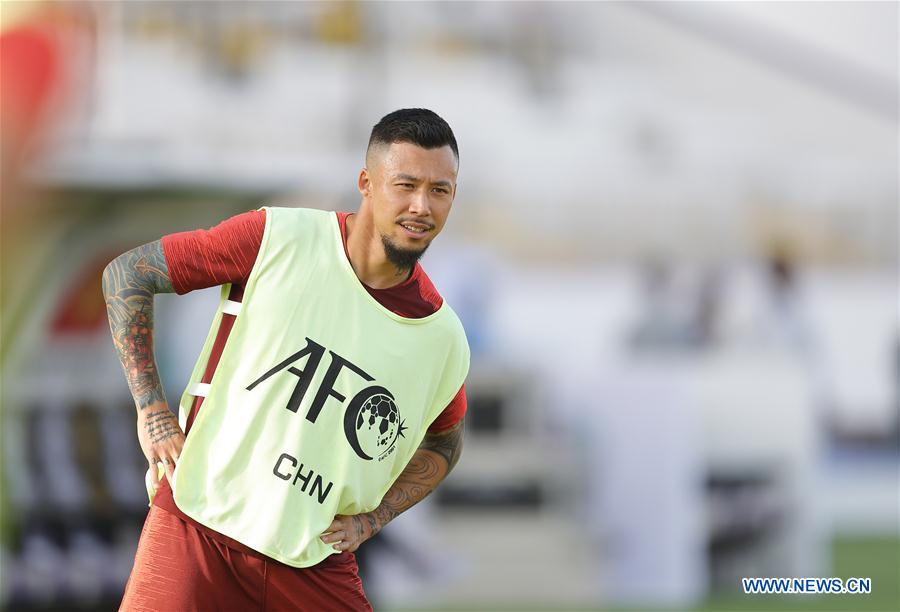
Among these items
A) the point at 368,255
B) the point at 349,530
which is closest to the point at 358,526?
the point at 349,530

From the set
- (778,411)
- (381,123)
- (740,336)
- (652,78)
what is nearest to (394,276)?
(381,123)

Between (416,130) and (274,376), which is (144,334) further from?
(416,130)

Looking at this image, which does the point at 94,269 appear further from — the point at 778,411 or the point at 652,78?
the point at 652,78

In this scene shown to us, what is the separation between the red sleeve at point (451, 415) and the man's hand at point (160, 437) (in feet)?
2.77

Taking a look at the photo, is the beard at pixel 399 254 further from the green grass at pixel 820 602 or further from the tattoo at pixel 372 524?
the green grass at pixel 820 602

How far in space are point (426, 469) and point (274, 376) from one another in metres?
0.74

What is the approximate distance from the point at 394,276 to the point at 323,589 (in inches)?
36.9

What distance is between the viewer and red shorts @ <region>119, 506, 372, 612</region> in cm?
361

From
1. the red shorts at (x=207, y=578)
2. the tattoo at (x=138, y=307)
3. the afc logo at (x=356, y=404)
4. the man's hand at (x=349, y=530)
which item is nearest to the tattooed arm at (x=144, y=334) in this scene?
the tattoo at (x=138, y=307)

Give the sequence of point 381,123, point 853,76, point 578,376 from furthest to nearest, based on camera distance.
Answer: point 853,76, point 578,376, point 381,123

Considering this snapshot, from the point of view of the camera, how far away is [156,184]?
32.8ft

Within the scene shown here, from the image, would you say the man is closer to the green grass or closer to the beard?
the beard

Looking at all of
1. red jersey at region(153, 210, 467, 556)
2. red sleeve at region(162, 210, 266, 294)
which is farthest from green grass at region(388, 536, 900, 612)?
red sleeve at region(162, 210, 266, 294)

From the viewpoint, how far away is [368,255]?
3.75m
